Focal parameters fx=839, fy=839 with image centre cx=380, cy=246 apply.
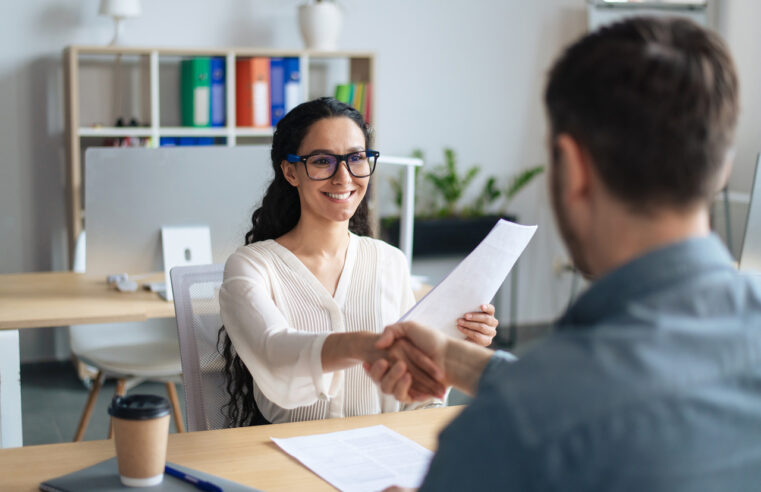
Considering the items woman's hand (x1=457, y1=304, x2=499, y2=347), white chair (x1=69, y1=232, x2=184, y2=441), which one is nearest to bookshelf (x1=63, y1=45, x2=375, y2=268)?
white chair (x1=69, y1=232, x2=184, y2=441)

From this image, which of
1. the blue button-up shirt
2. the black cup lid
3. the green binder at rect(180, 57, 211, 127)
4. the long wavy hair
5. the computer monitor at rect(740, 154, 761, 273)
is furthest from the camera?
the green binder at rect(180, 57, 211, 127)

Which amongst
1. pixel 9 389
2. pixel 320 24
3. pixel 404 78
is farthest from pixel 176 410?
pixel 404 78

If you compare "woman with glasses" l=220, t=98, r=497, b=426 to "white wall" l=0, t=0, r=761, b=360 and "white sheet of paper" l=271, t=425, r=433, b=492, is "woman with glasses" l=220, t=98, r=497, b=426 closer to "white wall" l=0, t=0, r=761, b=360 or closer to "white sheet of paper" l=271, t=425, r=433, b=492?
"white sheet of paper" l=271, t=425, r=433, b=492

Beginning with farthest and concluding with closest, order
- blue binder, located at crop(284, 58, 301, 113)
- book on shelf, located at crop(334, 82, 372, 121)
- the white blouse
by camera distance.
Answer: book on shelf, located at crop(334, 82, 372, 121), blue binder, located at crop(284, 58, 301, 113), the white blouse

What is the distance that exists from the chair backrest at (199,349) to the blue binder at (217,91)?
2.57m

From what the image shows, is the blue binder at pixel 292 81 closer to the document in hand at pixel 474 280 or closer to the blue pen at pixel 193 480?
the document in hand at pixel 474 280

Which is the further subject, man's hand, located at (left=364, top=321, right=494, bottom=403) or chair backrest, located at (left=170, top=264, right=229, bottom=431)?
chair backrest, located at (left=170, top=264, right=229, bottom=431)

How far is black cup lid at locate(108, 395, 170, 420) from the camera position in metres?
1.14

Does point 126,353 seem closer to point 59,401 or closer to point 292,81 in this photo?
point 59,401

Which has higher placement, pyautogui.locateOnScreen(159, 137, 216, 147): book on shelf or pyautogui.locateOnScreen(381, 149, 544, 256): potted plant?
pyautogui.locateOnScreen(159, 137, 216, 147): book on shelf

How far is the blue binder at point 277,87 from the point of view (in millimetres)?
4289

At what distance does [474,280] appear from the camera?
63.6 inches

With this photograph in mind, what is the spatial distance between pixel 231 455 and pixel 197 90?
312 cm

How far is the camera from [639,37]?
0.77m
